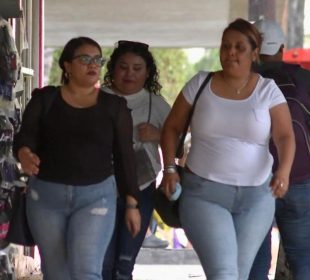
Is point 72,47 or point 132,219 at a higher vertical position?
point 72,47

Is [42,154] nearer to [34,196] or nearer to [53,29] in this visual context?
[34,196]

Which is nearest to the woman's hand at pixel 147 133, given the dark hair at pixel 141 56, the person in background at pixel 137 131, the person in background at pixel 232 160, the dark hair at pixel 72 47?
the person in background at pixel 137 131

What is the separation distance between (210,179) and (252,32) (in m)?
0.81

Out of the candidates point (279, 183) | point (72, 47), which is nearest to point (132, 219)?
point (279, 183)

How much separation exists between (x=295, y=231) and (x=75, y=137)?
1.61m

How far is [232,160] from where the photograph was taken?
188 inches

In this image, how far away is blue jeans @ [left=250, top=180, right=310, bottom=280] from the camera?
5438 mm

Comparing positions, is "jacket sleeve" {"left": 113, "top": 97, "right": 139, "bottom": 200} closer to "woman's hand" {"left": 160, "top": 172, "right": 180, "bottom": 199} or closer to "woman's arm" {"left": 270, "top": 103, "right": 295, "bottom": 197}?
"woman's hand" {"left": 160, "top": 172, "right": 180, "bottom": 199}

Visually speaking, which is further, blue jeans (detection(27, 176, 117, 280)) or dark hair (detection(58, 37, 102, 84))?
dark hair (detection(58, 37, 102, 84))

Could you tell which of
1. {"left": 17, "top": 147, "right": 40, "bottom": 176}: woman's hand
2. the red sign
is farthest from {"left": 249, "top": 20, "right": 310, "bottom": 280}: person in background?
the red sign

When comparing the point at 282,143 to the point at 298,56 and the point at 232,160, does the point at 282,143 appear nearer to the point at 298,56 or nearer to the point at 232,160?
the point at 232,160

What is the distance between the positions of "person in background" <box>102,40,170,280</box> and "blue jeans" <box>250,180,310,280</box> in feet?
2.47

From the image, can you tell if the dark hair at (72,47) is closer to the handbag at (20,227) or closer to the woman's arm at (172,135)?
the woman's arm at (172,135)

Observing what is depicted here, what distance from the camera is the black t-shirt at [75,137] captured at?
4730 mm
